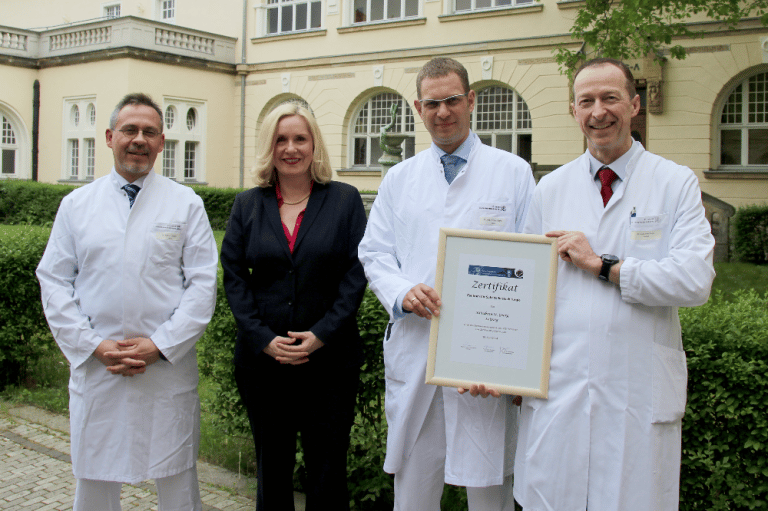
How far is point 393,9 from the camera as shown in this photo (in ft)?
74.1

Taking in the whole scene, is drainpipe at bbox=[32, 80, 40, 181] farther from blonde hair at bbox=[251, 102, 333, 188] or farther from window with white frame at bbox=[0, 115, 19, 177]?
blonde hair at bbox=[251, 102, 333, 188]

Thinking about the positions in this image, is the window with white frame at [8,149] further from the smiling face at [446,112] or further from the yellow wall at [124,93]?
A: the smiling face at [446,112]

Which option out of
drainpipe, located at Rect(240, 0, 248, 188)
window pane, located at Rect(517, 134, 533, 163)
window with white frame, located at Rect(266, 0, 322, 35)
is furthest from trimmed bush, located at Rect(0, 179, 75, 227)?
window pane, located at Rect(517, 134, 533, 163)

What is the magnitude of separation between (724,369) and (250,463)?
3.14 m

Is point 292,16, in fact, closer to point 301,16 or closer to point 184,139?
point 301,16

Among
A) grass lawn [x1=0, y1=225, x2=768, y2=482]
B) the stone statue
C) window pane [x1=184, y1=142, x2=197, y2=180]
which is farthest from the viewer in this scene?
window pane [x1=184, y1=142, x2=197, y2=180]

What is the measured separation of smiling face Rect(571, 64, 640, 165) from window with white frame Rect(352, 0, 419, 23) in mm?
20400

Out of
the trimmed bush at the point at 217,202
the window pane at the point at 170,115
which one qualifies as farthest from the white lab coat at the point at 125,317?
the window pane at the point at 170,115

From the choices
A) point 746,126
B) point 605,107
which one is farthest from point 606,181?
point 746,126

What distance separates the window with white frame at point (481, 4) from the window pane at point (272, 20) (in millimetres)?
7099

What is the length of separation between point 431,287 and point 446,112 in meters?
0.78

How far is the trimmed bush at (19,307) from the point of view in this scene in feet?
20.0

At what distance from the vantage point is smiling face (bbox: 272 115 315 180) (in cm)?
346

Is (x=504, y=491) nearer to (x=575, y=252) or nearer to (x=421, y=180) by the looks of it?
(x=575, y=252)
